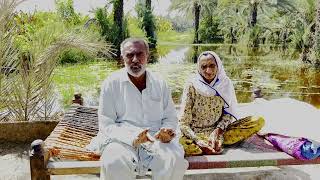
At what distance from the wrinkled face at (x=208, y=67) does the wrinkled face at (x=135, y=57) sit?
0.67 metres

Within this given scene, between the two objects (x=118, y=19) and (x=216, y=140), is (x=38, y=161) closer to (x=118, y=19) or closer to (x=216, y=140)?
(x=216, y=140)

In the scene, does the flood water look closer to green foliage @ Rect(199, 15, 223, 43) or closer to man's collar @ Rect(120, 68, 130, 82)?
man's collar @ Rect(120, 68, 130, 82)

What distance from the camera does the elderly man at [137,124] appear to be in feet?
9.98

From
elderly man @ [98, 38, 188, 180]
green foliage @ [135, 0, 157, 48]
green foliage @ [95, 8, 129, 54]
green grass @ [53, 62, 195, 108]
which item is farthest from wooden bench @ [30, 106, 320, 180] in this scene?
green foliage @ [135, 0, 157, 48]

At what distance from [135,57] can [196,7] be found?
32.9 meters

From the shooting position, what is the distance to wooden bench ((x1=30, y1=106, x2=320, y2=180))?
10.9 feet

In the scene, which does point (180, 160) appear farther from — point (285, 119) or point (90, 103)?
point (90, 103)

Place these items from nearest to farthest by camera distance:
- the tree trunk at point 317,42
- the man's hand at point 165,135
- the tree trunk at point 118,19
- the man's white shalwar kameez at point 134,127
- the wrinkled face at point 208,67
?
the man's white shalwar kameez at point 134,127 → the man's hand at point 165,135 → the wrinkled face at point 208,67 → the tree trunk at point 317,42 → the tree trunk at point 118,19

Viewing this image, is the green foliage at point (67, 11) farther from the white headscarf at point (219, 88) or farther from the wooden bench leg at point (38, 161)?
the wooden bench leg at point (38, 161)

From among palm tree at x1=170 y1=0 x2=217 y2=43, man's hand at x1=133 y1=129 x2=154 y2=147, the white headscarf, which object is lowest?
man's hand at x1=133 y1=129 x2=154 y2=147

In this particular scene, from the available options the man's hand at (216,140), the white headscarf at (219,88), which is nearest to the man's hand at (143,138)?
A: the man's hand at (216,140)

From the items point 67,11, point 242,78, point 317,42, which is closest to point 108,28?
point 67,11

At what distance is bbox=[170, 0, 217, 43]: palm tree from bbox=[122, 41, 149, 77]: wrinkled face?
31.9m

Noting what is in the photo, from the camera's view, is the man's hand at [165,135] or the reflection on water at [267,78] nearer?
the man's hand at [165,135]
